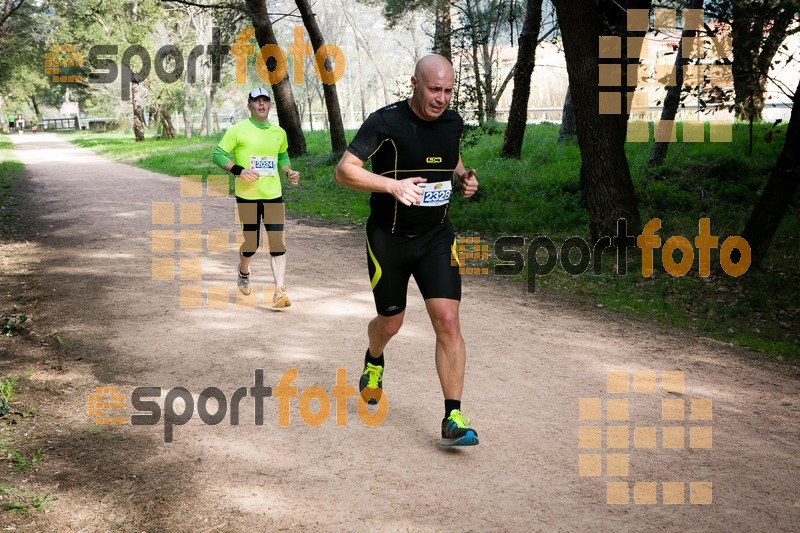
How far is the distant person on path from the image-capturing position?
25.4 ft

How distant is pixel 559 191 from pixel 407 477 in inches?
437

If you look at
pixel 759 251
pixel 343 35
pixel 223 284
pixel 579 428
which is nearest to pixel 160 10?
pixel 343 35

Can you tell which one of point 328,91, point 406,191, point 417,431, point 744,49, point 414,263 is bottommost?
point 417,431

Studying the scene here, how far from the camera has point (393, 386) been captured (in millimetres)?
5980

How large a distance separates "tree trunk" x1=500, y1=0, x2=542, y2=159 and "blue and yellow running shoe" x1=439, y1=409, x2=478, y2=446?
45.3 ft

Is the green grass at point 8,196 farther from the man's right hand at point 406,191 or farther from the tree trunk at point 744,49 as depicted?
the tree trunk at point 744,49

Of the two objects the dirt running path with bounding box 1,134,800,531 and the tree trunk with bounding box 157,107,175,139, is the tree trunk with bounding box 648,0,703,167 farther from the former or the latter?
the tree trunk with bounding box 157,107,175,139

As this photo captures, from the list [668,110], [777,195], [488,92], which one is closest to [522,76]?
[668,110]

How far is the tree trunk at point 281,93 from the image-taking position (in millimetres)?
21297

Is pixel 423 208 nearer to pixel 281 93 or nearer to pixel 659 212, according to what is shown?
pixel 659 212

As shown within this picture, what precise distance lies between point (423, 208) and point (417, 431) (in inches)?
62.3

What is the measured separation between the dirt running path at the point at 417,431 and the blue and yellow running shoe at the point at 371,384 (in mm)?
179

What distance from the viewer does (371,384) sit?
5.48 metres

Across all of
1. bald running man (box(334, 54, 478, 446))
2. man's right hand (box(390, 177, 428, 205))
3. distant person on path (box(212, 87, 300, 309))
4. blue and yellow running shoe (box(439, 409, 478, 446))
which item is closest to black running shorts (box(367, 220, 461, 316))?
bald running man (box(334, 54, 478, 446))
